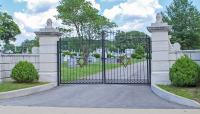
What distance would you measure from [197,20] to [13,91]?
1288 inches

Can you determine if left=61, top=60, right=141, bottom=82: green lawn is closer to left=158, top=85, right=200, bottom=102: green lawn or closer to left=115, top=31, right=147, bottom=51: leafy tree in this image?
left=115, top=31, right=147, bottom=51: leafy tree

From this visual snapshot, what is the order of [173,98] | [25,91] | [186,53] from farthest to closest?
[186,53] → [25,91] → [173,98]

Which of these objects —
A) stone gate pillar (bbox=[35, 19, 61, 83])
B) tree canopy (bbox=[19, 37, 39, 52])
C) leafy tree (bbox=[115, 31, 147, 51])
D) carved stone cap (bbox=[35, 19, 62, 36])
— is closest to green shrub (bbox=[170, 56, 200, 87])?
leafy tree (bbox=[115, 31, 147, 51])

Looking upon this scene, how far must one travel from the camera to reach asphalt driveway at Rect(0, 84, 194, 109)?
13.1 meters

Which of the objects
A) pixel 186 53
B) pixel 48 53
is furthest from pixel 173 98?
pixel 48 53

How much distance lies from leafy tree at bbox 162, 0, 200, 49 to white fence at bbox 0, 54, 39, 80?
27.5m

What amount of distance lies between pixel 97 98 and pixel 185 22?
32264mm

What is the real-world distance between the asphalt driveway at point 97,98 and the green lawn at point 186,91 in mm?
555

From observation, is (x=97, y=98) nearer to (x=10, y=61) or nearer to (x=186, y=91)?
(x=186, y=91)

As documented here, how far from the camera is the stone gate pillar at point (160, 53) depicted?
1664cm

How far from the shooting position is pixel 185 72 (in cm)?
1517

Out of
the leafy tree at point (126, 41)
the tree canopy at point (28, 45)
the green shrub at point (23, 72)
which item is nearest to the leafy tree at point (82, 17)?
the tree canopy at point (28, 45)

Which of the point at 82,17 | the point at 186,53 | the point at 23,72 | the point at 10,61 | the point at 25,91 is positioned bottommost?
the point at 25,91

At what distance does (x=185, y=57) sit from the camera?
618 inches
